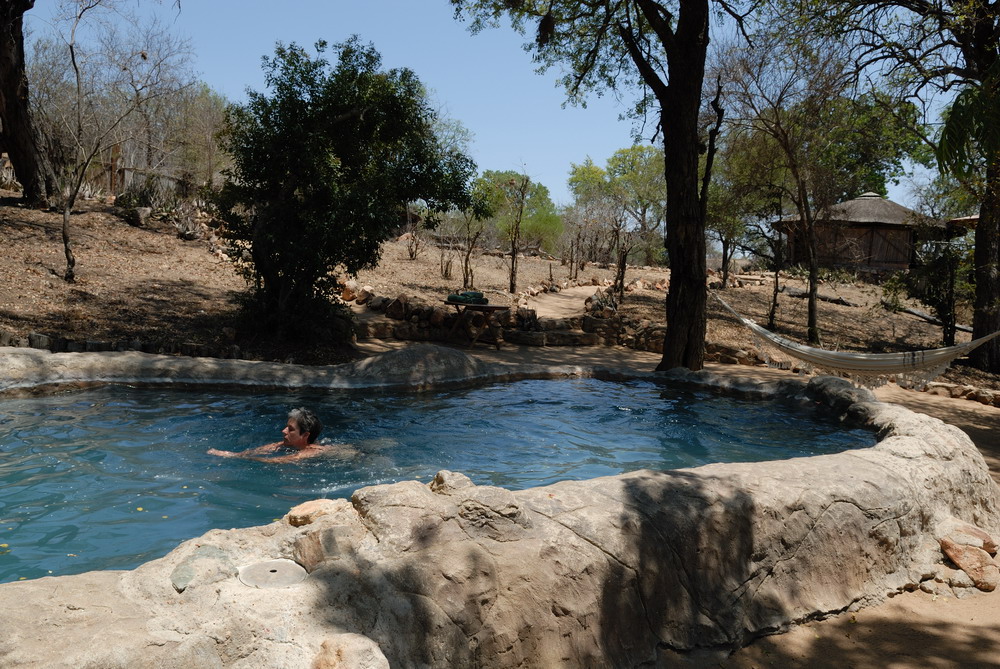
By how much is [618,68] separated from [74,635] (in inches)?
486

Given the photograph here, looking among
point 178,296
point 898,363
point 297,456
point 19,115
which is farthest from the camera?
point 19,115

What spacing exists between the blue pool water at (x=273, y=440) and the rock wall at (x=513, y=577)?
5.82 ft

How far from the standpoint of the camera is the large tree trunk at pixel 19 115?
13109 mm

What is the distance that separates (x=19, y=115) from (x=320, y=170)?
8732mm

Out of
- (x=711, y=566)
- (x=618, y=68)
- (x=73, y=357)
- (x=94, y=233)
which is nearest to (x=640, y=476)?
(x=711, y=566)

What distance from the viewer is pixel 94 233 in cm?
1402

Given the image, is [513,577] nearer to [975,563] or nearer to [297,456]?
[975,563]

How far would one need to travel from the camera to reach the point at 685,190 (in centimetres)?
963

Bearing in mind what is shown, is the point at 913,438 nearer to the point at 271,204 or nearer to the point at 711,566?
the point at 711,566

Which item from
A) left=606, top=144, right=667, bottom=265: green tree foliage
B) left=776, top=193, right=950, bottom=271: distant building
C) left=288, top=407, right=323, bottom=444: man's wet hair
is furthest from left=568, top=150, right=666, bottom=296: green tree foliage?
left=288, top=407, right=323, bottom=444: man's wet hair

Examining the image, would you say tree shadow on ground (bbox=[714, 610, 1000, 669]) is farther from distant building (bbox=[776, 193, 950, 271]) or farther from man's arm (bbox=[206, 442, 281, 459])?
distant building (bbox=[776, 193, 950, 271])

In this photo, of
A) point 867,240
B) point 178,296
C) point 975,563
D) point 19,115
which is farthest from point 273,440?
point 867,240

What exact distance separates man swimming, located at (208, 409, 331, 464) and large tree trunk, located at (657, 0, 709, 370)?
556 cm

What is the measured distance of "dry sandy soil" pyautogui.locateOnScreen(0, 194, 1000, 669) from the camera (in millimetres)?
3322
